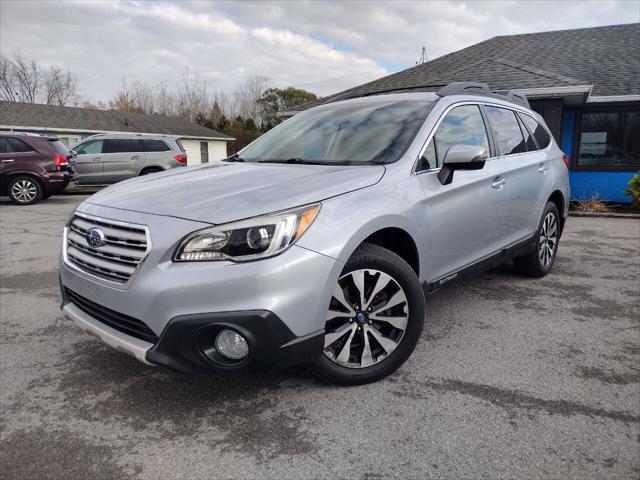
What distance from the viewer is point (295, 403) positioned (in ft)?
8.25

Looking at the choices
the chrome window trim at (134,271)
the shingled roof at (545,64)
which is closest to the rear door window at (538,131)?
the chrome window trim at (134,271)

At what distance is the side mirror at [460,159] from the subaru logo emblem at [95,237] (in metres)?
2.03

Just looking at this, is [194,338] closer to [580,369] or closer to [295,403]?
[295,403]

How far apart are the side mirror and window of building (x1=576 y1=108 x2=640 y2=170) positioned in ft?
33.6

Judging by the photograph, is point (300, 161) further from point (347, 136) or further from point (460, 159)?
point (460, 159)

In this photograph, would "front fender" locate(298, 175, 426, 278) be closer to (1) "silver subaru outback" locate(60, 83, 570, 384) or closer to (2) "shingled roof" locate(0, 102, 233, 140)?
(1) "silver subaru outback" locate(60, 83, 570, 384)

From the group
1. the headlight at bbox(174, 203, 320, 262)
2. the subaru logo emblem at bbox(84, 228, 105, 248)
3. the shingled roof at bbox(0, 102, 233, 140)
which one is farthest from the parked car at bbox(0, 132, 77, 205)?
the shingled roof at bbox(0, 102, 233, 140)

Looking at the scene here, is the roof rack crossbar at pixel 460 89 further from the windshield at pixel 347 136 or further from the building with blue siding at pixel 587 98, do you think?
the building with blue siding at pixel 587 98

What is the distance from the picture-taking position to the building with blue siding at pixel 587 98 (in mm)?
10719

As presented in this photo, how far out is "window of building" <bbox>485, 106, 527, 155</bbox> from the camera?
13.0 ft

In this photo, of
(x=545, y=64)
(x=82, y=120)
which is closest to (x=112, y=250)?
(x=545, y=64)

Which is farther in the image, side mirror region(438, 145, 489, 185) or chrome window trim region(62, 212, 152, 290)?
side mirror region(438, 145, 489, 185)

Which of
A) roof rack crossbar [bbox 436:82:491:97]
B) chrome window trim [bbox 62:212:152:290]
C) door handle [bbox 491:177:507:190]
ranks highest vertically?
roof rack crossbar [bbox 436:82:491:97]

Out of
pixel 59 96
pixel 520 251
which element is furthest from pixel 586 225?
pixel 59 96
